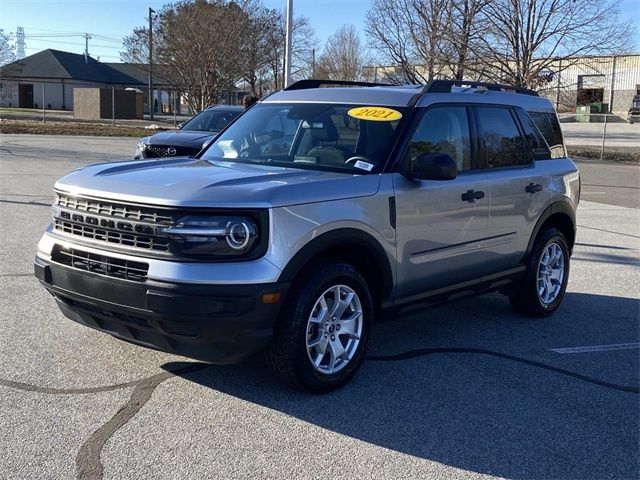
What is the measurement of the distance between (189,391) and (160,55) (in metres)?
36.7

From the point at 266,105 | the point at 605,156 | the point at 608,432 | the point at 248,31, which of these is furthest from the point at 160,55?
the point at 608,432

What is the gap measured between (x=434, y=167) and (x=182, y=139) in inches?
323

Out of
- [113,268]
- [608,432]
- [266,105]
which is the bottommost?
[608,432]

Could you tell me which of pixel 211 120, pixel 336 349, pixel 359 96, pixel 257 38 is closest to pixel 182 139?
pixel 211 120

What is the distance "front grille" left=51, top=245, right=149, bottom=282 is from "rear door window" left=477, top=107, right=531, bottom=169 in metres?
3.10

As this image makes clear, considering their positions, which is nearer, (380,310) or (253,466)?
(253,466)

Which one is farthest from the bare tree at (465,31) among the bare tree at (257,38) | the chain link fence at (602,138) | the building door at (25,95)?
the building door at (25,95)

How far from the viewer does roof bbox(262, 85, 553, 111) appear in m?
5.35

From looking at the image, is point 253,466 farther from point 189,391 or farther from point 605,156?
point 605,156

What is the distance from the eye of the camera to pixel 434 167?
477cm

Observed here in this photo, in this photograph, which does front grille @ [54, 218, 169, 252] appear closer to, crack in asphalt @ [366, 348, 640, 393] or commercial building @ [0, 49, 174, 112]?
crack in asphalt @ [366, 348, 640, 393]

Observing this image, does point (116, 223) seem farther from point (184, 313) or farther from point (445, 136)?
point (445, 136)

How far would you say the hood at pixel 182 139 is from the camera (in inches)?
472

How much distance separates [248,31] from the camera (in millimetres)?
37469
